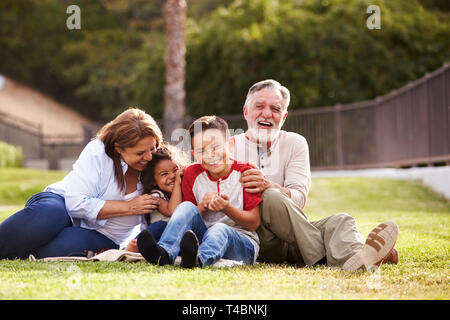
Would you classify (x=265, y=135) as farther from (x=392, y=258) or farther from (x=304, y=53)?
(x=304, y=53)

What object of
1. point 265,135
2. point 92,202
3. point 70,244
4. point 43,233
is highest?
point 265,135

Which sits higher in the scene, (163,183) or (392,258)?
(163,183)

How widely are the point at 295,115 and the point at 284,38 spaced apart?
12.9ft

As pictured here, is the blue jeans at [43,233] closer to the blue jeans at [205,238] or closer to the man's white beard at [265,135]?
the blue jeans at [205,238]

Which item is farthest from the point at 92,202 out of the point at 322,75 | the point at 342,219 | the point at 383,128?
the point at 322,75

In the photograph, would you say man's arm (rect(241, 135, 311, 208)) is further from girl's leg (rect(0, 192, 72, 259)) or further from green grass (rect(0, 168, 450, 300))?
girl's leg (rect(0, 192, 72, 259))

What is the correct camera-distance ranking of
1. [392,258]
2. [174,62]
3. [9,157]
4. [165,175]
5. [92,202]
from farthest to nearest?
[9,157] < [174,62] < [165,175] < [92,202] < [392,258]

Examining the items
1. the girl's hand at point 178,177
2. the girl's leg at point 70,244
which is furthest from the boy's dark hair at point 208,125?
the girl's leg at point 70,244

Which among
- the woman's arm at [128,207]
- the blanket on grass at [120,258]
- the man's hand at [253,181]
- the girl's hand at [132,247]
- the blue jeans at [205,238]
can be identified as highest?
the man's hand at [253,181]

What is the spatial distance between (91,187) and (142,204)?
41 centimetres

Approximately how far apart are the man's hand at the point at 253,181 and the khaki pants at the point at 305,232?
0.05 metres

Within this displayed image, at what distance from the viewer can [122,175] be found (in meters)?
4.83

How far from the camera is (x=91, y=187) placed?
4.73m

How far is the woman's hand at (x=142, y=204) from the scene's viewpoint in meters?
4.73
